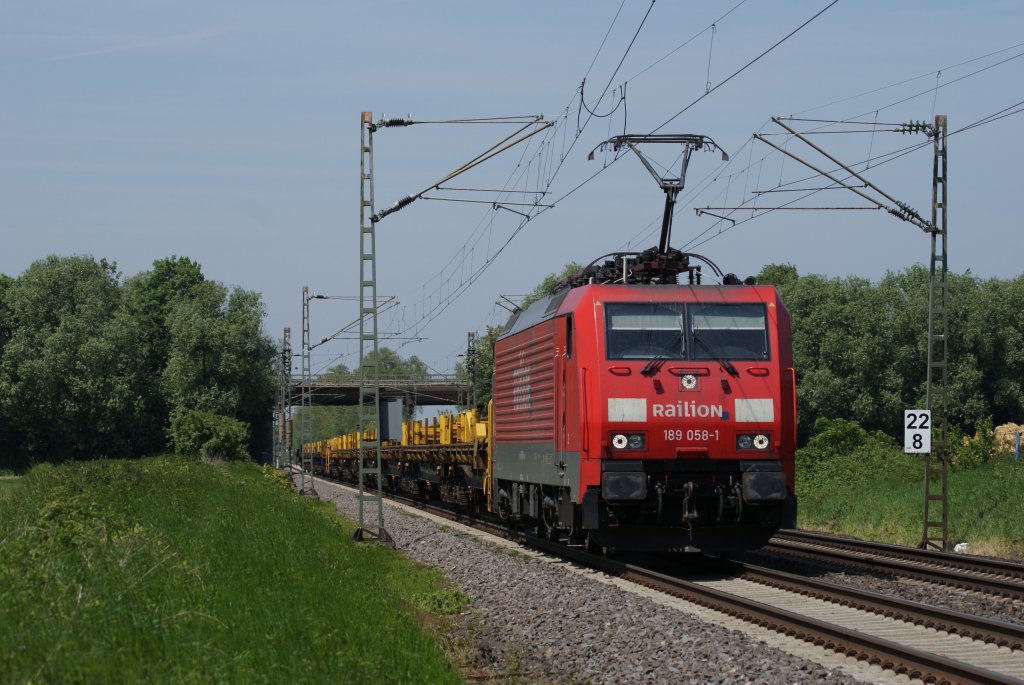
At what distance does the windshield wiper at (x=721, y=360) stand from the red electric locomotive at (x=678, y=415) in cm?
2

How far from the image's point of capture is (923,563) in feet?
61.4

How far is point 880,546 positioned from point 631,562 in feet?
15.4

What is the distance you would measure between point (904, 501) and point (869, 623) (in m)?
15.0

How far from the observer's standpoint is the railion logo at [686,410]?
1652 cm

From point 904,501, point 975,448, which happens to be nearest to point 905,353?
point 975,448

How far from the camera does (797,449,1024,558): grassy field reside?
2230 centimetres

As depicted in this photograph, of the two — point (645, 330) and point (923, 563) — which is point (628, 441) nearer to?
point (645, 330)

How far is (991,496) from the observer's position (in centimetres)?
2406

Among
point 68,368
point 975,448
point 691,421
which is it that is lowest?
point 975,448

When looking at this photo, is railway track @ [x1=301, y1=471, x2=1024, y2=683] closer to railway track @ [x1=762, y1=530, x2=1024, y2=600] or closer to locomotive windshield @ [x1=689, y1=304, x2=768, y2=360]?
railway track @ [x1=762, y1=530, x2=1024, y2=600]

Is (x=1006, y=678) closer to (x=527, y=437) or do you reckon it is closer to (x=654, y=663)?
(x=654, y=663)

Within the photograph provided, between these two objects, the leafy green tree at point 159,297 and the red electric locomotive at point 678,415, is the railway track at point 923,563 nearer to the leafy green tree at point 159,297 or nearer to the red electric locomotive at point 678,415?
the red electric locomotive at point 678,415

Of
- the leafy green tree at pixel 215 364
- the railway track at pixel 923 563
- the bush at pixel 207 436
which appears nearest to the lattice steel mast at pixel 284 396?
the bush at pixel 207 436

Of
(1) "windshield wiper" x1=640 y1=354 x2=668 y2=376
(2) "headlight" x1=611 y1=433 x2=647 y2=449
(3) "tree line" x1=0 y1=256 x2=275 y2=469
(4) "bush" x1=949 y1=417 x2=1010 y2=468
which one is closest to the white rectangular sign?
(1) "windshield wiper" x1=640 y1=354 x2=668 y2=376
